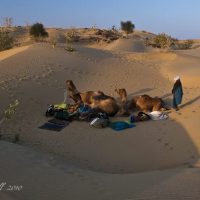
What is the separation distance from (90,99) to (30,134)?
87.4 inches

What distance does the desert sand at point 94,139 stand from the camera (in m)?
5.91

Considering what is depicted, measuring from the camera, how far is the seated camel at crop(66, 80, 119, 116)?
447 inches

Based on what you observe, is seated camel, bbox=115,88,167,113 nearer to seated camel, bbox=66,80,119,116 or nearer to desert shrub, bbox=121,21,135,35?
seated camel, bbox=66,80,119,116

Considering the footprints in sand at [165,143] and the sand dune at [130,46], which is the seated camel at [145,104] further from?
the sand dune at [130,46]

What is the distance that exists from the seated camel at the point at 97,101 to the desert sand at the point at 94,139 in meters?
0.31

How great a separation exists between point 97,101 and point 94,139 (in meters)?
1.90

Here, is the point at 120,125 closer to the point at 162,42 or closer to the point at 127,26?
the point at 162,42

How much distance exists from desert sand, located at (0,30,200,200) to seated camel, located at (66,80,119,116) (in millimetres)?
307

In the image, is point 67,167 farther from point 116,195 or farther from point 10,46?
point 10,46

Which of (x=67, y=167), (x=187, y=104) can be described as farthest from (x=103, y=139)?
(x=187, y=104)

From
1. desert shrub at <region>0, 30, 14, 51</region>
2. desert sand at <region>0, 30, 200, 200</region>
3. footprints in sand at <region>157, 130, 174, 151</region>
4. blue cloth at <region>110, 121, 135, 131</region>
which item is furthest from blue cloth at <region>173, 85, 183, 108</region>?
desert shrub at <region>0, 30, 14, 51</region>

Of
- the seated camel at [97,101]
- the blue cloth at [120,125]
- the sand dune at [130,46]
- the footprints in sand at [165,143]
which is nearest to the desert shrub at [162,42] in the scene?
the sand dune at [130,46]
